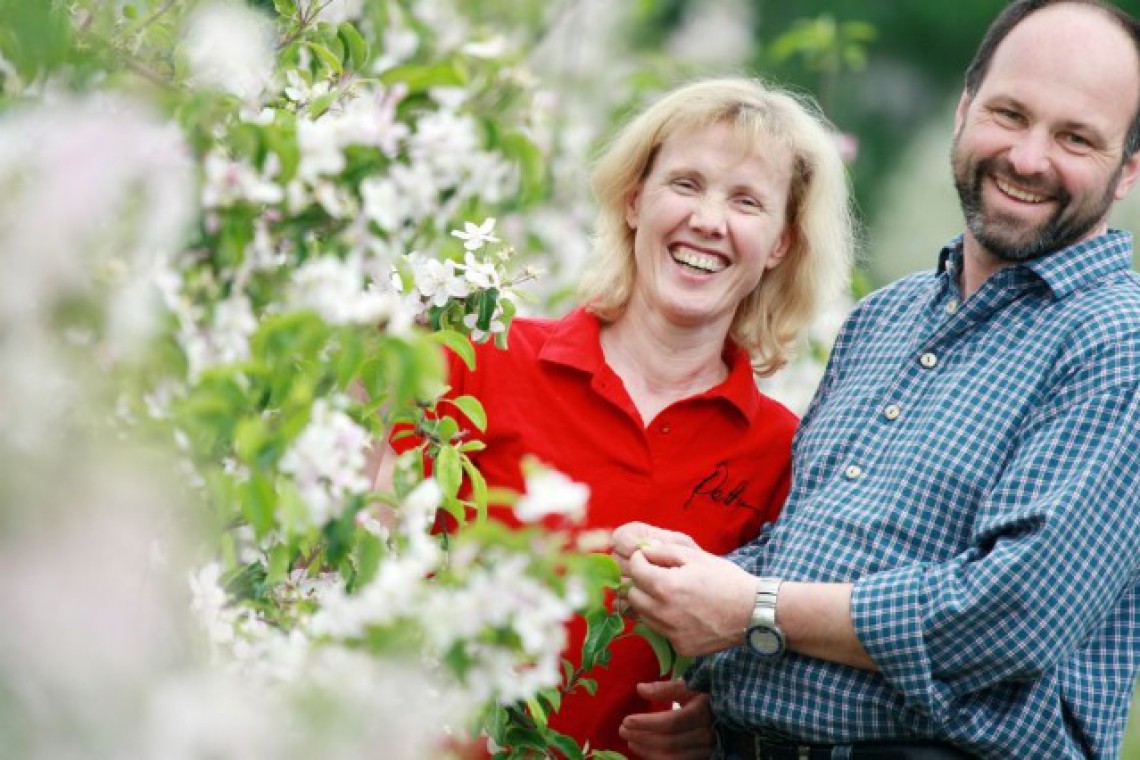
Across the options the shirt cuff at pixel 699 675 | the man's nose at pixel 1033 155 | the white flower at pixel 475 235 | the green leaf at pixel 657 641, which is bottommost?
the shirt cuff at pixel 699 675

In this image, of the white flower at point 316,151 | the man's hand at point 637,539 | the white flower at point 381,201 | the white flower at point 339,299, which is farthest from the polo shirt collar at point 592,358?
the white flower at point 339,299

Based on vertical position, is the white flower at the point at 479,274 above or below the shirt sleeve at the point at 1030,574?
above

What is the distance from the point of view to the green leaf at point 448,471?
2.09 m

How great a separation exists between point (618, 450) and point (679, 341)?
248 millimetres

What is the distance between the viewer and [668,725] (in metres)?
2.57

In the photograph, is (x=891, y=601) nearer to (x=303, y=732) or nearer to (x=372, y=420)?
(x=372, y=420)

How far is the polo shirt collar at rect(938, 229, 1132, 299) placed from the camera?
7.82 feet

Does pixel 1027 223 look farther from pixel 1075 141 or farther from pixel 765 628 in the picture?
pixel 765 628

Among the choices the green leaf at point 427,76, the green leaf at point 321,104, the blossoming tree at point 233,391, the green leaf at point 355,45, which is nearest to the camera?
the blossoming tree at point 233,391

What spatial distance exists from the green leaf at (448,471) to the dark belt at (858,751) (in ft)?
2.12

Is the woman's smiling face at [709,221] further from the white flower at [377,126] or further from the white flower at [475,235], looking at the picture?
the white flower at [377,126]

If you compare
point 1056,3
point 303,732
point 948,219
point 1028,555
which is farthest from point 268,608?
point 948,219

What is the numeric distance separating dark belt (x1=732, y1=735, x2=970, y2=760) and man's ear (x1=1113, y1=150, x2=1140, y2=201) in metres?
0.88

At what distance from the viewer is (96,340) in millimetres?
1428
